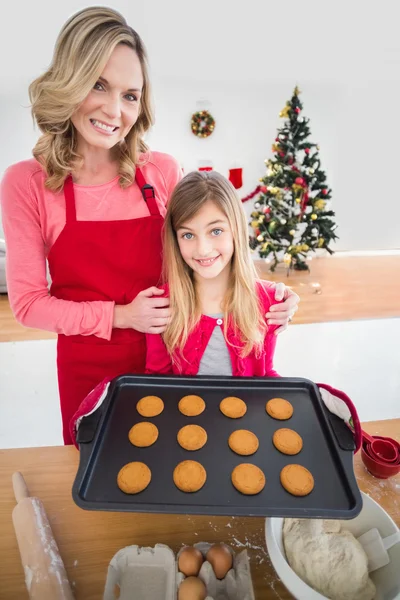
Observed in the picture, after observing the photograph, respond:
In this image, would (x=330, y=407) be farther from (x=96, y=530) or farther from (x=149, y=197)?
(x=149, y=197)

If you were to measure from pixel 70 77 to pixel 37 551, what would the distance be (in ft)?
3.28

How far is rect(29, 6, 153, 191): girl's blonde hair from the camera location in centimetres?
91

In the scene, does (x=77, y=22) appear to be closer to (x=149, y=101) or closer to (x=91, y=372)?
(x=149, y=101)

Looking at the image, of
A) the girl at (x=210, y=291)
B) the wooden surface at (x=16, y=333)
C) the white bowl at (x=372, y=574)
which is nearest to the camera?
the white bowl at (x=372, y=574)

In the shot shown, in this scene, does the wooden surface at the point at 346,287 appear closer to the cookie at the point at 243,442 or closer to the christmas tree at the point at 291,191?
the christmas tree at the point at 291,191

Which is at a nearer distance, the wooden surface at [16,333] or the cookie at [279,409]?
the cookie at [279,409]

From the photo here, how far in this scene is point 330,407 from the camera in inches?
33.4

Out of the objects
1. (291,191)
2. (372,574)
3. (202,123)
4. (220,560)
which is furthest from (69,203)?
(202,123)

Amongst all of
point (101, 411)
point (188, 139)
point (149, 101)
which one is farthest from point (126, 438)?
point (188, 139)

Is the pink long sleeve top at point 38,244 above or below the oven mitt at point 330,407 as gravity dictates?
above

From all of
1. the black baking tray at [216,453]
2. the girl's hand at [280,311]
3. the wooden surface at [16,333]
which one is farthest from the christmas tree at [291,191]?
the black baking tray at [216,453]

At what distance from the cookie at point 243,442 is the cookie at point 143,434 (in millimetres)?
162

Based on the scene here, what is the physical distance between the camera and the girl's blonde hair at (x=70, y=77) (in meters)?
0.91

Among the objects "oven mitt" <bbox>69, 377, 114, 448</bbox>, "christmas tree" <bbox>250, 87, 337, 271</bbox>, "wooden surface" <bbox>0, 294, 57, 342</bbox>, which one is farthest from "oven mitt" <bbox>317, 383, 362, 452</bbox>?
"christmas tree" <bbox>250, 87, 337, 271</bbox>
